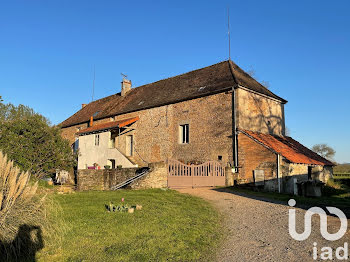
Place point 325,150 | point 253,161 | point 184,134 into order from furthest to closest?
point 325,150
point 184,134
point 253,161

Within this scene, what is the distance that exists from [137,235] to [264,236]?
2.68m

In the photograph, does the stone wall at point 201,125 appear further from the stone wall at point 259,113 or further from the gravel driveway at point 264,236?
the gravel driveway at point 264,236

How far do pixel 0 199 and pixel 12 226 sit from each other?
53 centimetres

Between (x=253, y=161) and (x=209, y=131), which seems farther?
(x=209, y=131)

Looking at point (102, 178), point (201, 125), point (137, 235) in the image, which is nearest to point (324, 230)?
point (137, 235)

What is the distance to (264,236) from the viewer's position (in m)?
5.97

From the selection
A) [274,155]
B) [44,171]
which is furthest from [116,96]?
[274,155]

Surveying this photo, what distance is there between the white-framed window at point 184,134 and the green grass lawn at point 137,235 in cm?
1158

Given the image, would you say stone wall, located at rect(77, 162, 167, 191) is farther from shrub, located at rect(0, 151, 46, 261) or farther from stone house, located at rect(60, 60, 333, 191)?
shrub, located at rect(0, 151, 46, 261)

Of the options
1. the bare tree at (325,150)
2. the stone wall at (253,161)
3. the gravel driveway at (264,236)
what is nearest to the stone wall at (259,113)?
the stone wall at (253,161)

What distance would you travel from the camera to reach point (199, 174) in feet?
50.3

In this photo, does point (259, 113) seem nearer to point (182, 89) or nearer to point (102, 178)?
point (182, 89)

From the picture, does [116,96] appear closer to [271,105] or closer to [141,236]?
[271,105]

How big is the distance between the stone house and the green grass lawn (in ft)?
27.9
